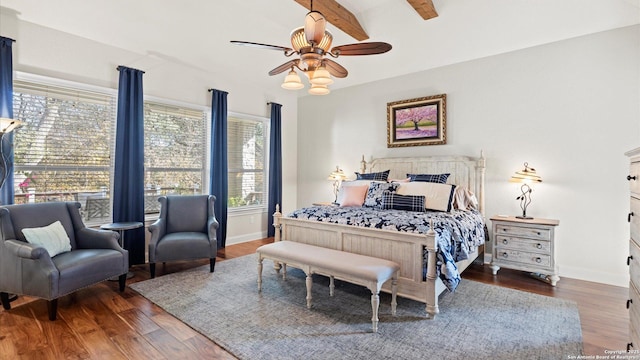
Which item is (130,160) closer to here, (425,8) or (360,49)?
(360,49)

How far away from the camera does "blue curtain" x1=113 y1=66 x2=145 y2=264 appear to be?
3.90m

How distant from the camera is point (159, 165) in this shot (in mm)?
4512

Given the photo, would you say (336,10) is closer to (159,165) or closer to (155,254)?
(159,165)

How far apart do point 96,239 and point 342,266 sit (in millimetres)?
2644

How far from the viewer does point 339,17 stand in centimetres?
367

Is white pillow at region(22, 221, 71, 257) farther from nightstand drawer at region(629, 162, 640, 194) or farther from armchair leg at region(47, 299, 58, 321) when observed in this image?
nightstand drawer at region(629, 162, 640, 194)

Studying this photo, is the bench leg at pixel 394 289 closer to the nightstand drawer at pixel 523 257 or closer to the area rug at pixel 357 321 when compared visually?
the area rug at pixel 357 321

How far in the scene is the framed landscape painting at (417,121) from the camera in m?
4.66

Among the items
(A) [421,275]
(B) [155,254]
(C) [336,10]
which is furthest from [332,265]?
(C) [336,10]

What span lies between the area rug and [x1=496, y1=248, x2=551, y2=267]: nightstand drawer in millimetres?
526

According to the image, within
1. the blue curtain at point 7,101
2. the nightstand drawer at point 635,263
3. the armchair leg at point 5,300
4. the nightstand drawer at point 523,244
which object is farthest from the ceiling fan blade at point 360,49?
the armchair leg at point 5,300

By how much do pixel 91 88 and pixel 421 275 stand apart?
438cm

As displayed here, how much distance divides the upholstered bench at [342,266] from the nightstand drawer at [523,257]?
184 centimetres

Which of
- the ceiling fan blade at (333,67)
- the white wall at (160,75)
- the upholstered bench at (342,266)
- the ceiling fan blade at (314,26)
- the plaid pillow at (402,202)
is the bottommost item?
the upholstered bench at (342,266)
